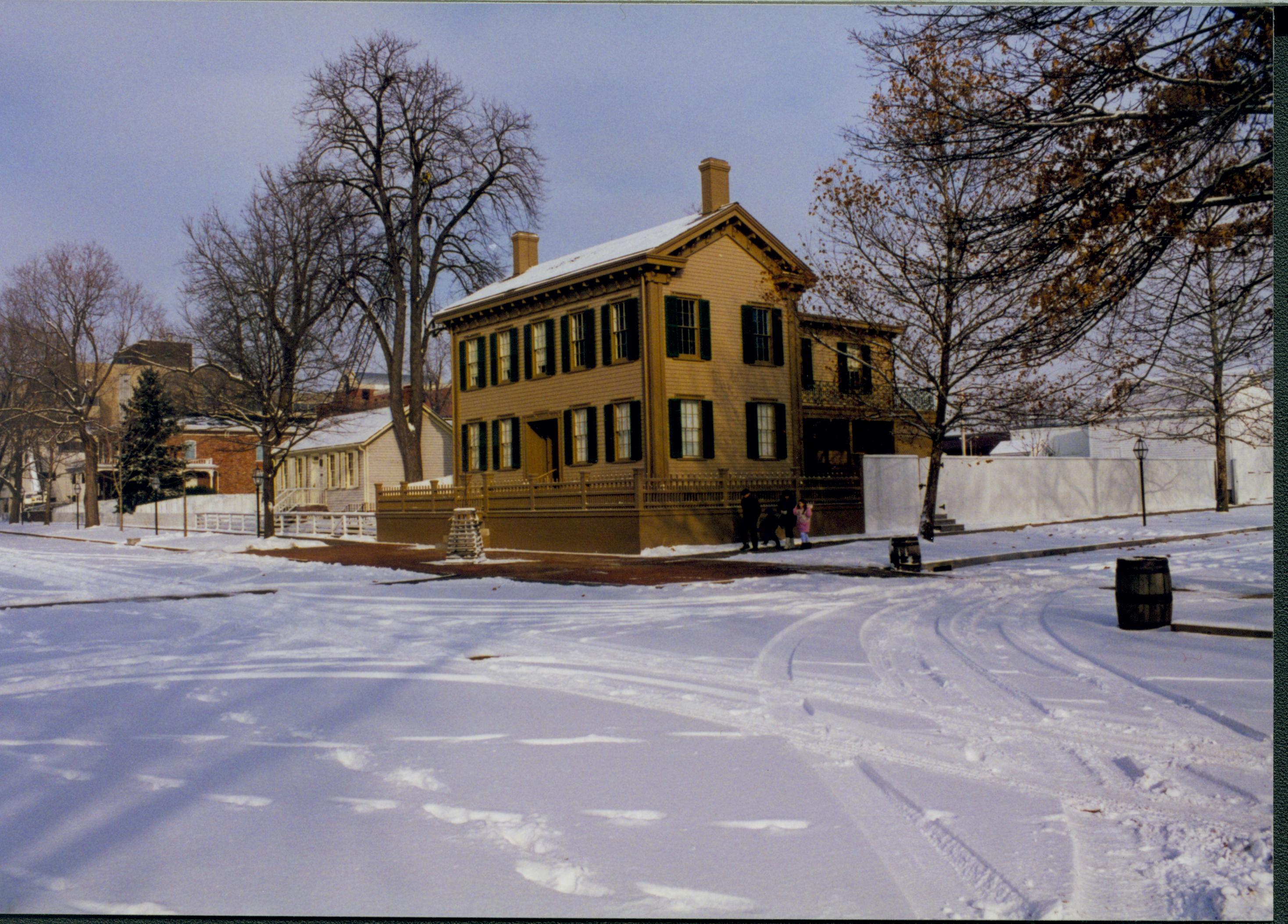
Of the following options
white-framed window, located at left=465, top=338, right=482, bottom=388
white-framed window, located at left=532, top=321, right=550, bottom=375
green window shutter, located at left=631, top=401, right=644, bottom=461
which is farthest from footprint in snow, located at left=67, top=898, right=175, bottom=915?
white-framed window, located at left=465, top=338, right=482, bottom=388

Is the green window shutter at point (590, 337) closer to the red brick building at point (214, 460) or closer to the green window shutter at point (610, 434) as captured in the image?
the green window shutter at point (610, 434)

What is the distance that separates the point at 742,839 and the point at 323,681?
500 cm

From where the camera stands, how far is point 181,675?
875cm

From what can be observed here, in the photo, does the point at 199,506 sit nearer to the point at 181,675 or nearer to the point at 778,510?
the point at 778,510

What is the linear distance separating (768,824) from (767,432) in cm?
2423

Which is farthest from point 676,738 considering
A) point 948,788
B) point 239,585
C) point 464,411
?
point 464,411

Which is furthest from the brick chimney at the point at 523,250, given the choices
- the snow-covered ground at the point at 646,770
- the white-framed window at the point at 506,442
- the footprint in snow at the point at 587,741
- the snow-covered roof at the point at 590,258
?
the footprint in snow at the point at 587,741

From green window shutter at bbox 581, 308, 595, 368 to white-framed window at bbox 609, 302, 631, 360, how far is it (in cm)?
83

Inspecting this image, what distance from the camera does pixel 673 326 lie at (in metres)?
26.4

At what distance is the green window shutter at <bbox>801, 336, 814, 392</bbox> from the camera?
29.8 m

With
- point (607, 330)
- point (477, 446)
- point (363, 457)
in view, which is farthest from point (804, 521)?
point (363, 457)

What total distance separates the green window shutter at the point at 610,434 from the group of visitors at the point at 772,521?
165 inches

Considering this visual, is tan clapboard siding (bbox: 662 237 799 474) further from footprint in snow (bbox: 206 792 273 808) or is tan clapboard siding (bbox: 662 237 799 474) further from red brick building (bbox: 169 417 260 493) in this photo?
red brick building (bbox: 169 417 260 493)

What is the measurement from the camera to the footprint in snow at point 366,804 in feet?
16.4
